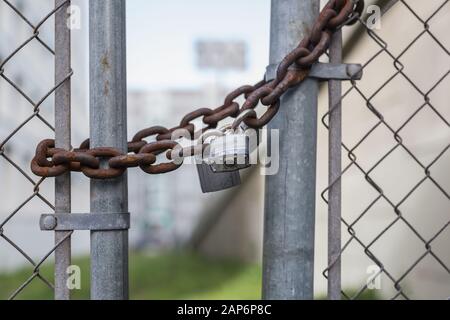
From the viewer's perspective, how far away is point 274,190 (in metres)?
0.88

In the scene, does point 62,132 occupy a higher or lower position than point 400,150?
lower

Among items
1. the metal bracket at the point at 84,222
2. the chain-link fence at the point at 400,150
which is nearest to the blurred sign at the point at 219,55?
the chain-link fence at the point at 400,150

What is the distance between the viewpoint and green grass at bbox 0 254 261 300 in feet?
13.1

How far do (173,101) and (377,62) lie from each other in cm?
4501

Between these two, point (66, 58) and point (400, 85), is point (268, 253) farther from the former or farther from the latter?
point (400, 85)

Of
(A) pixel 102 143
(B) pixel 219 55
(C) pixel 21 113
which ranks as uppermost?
(B) pixel 219 55

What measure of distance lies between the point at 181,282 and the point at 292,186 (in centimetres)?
422

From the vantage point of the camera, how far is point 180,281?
4.99 m

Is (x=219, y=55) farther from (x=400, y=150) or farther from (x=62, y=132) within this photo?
(x=62, y=132)

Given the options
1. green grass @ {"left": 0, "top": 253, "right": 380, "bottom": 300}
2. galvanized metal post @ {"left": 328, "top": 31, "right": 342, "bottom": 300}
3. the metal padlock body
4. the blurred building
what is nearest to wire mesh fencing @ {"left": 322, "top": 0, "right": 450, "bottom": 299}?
the blurred building

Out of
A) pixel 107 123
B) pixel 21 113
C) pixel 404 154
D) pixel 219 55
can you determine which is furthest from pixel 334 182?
pixel 219 55

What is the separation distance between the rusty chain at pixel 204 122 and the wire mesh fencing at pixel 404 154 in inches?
40.2

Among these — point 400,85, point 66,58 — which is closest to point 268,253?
point 66,58

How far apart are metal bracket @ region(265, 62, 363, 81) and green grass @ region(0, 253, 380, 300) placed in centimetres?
203
